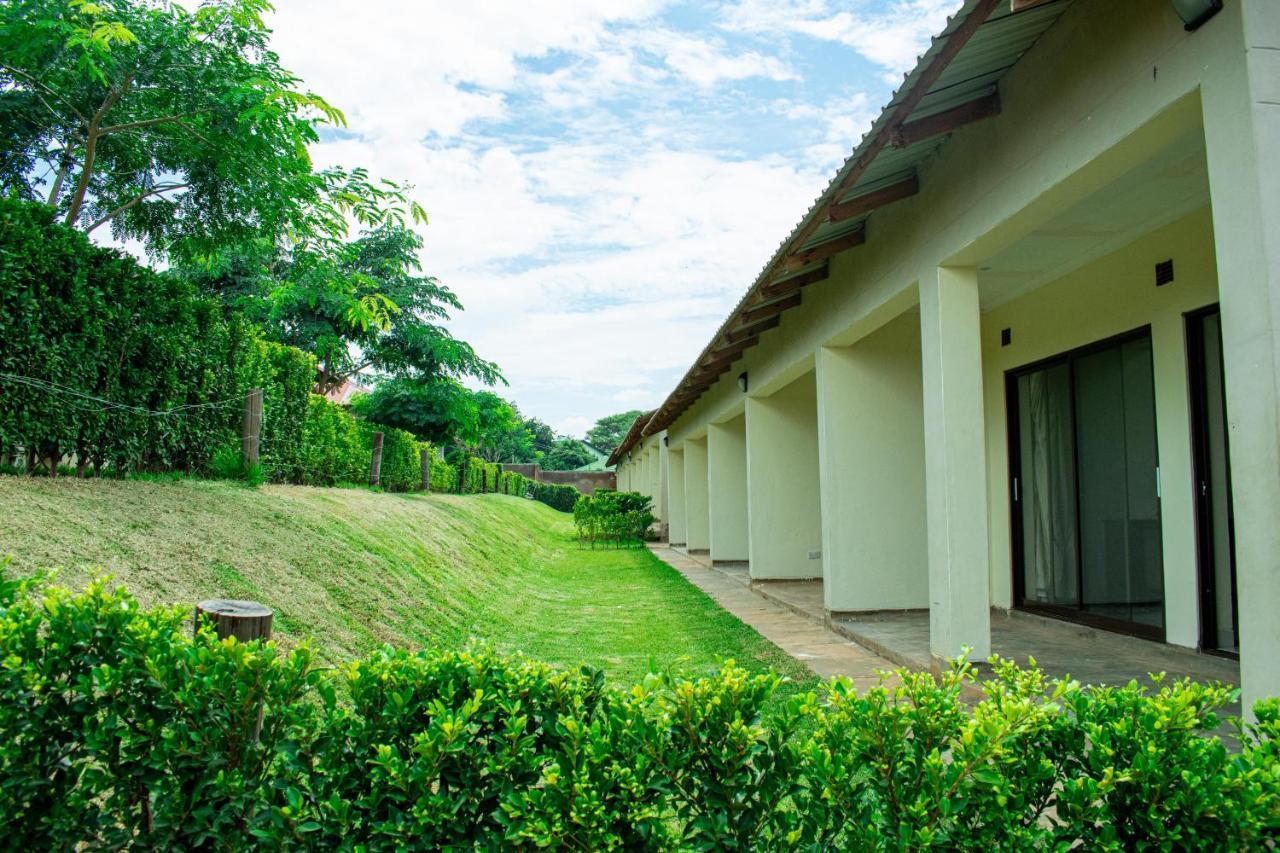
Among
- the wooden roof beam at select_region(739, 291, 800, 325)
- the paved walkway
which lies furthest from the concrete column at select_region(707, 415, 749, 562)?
the wooden roof beam at select_region(739, 291, 800, 325)

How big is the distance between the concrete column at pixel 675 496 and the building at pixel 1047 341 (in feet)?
29.7

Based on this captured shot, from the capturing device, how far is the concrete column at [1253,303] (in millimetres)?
2688

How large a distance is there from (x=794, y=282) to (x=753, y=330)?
Answer: 2.28 meters

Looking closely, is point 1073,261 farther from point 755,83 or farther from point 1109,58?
point 755,83

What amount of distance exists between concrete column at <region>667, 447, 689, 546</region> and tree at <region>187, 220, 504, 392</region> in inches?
263

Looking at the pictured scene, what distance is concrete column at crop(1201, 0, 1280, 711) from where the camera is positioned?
106 inches

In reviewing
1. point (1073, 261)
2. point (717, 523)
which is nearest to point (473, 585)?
point (717, 523)

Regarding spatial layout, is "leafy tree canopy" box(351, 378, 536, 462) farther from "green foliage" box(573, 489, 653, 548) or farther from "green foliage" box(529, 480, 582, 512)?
"green foliage" box(529, 480, 582, 512)

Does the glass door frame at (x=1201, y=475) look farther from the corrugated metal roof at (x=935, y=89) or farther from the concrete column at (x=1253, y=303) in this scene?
the concrete column at (x=1253, y=303)

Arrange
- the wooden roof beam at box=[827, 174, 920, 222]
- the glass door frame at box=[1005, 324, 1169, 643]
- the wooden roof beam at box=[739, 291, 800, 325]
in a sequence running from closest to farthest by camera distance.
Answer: the wooden roof beam at box=[827, 174, 920, 222] < the glass door frame at box=[1005, 324, 1169, 643] < the wooden roof beam at box=[739, 291, 800, 325]

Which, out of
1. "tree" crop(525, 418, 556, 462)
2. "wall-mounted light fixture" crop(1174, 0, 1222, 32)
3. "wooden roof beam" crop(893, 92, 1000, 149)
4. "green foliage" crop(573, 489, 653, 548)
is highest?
"tree" crop(525, 418, 556, 462)

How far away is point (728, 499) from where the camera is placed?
14.0 metres

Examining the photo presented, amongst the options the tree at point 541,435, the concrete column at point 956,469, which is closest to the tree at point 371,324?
the concrete column at point 956,469

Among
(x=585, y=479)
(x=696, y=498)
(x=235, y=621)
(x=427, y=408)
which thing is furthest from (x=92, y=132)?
(x=585, y=479)
